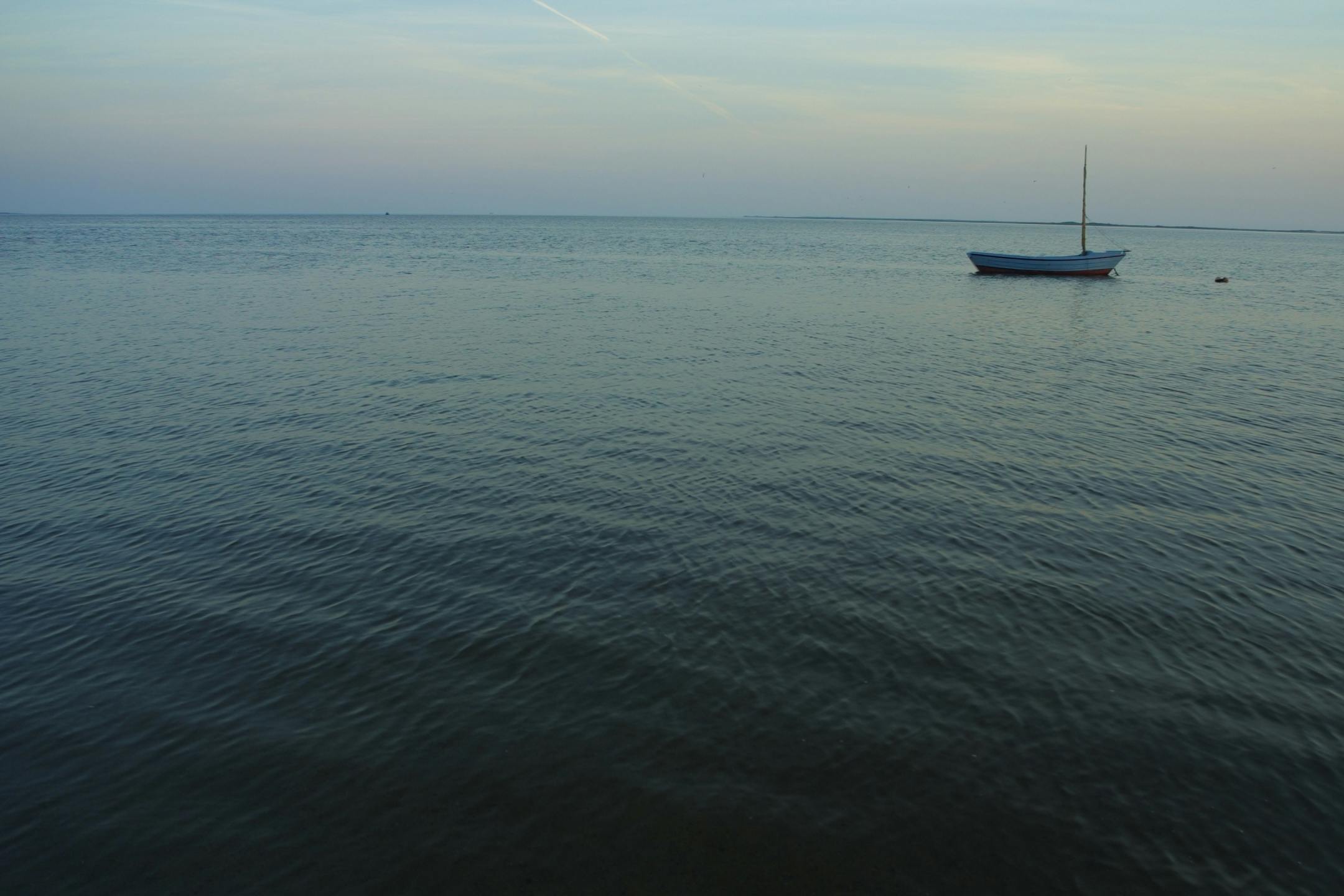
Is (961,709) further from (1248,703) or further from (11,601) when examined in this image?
(11,601)

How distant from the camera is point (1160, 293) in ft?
319

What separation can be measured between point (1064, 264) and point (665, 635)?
112 metres

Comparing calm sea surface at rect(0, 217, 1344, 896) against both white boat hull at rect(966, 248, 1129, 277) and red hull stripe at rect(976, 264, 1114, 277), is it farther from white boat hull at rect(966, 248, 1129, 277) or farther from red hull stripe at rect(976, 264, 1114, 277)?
red hull stripe at rect(976, 264, 1114, 277)

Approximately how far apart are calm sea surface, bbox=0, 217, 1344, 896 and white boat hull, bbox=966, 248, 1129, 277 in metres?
74.1

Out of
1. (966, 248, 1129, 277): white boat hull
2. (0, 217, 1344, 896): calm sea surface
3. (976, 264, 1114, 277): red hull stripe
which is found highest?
(966, 248, 1129, 277): white boat hull

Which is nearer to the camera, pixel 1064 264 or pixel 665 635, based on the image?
pixel 665 635

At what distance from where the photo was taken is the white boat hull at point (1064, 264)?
110m

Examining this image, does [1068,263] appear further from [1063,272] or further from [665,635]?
[665,635]

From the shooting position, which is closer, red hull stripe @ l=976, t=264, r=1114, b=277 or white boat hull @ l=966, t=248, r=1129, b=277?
white boat hull @ l=966, t=248, r=1129, b=277

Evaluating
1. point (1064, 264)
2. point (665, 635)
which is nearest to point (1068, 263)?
Result: point (1064, 264)

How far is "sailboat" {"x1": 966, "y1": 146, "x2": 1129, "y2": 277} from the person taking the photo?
10956 centimetres

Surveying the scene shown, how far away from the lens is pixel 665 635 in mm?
17859

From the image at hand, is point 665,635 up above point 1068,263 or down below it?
below

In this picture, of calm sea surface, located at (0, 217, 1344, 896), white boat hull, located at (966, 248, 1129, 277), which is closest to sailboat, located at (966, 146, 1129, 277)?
white boat hull, located at (966, 248, 1129, 277)
